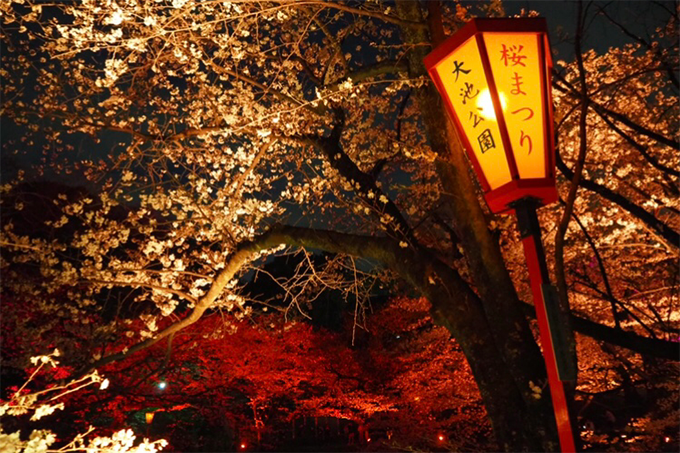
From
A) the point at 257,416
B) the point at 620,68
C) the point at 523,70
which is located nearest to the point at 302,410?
the point at 257,416

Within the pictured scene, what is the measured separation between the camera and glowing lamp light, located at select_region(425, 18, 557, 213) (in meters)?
3.06

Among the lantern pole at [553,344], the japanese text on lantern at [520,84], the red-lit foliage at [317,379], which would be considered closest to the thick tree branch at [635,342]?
the lantern pole at [553,344]

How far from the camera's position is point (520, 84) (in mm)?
3193

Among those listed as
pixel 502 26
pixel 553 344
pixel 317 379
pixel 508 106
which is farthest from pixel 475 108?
pixel 317 379

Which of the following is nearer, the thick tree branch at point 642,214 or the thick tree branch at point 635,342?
the thick tree branch at point 635,342

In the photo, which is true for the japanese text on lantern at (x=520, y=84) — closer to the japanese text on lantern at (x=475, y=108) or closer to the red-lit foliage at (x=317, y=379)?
the japanese text on lantern at (x=475, y=108)

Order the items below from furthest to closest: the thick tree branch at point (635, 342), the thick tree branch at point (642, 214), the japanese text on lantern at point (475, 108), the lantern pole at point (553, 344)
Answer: the thick tree branch at point (642, 214)
the thick tree branch at point (635, 342)
the japanese text on lantern at point (475, 108)
the lantern pole at point (553, 344)

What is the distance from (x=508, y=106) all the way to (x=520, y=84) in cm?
18

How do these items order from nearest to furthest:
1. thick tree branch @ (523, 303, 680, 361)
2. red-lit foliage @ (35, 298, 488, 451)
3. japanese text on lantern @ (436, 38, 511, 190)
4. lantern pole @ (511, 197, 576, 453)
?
lantern pole @ (511, 197, 576, 453), japanese text on lantern @ (436, 38, 511, 190), thick tree branch @ (523, 303, 680, 361), red-lit foliage @ (35, 298, 488, 451)

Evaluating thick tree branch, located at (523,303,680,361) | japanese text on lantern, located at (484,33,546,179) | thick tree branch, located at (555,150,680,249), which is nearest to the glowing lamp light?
japanese text on lantern, located at (484,33,546,179)

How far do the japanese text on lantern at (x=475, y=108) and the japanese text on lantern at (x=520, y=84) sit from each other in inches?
3.6

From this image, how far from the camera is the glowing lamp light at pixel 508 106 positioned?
3064 millimetres

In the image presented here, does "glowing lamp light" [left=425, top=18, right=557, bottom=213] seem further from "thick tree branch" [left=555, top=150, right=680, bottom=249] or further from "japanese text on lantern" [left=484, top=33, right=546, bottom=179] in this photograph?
"thick tree branch" [left=555, top=150, right=680, bottom=249]

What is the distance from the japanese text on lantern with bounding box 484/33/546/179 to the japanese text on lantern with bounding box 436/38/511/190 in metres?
0.09
